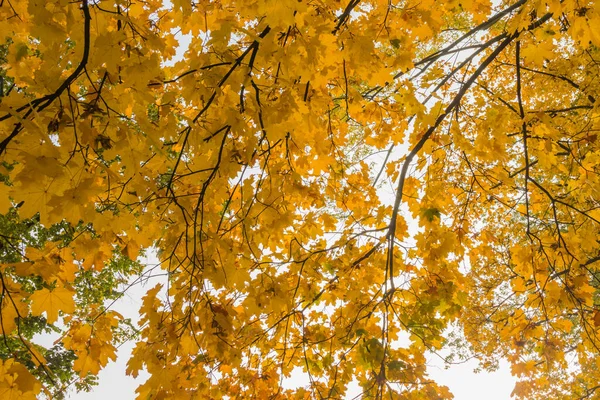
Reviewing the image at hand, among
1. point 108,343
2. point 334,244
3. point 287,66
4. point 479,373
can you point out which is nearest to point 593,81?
point 334,244

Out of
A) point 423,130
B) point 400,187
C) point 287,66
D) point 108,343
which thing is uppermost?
point 423,130

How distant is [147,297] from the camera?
2.02 meters

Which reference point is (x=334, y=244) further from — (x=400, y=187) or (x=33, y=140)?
(x=33, y=140)

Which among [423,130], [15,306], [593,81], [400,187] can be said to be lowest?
[15,306]

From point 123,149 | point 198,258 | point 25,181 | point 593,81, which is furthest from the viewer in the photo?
point 593,81

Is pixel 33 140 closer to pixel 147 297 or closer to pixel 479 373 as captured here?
pixel 147 297

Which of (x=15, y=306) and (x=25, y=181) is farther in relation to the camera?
(x=15, y=306)

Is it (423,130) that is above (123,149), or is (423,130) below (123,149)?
above

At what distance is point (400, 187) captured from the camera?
3127mm

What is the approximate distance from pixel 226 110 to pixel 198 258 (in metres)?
0.70

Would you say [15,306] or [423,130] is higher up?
[423,130]

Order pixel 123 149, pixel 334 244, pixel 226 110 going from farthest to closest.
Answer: pixel 334 244 < pixel 226 110 < pixel 123 149

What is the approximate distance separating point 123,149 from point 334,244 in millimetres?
1908

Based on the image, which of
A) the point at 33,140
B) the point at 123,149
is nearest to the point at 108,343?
the point at 123,149
